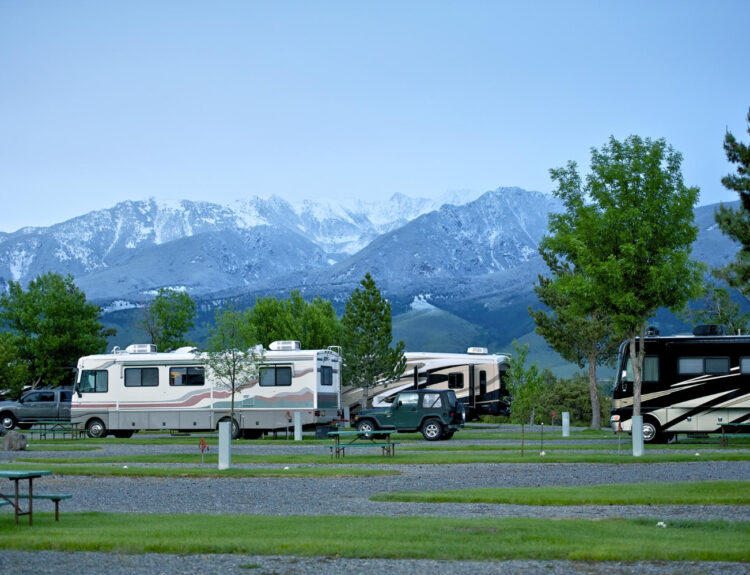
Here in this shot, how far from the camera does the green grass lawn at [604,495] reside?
1534cm

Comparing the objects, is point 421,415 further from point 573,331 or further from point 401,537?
point 401,537

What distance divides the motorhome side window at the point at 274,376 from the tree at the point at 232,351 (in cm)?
130

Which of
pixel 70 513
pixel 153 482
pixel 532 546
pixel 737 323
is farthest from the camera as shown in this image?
pixel 737 323

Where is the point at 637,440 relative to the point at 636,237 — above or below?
below

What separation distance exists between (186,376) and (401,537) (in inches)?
1026

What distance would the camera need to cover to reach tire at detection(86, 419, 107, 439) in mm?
37719

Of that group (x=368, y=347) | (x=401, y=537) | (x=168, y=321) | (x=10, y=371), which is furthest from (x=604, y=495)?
(x=168, y=321)

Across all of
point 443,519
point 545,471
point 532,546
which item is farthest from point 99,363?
point 532,546

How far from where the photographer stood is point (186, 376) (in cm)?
3656

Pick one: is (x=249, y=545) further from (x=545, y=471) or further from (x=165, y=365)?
(x=165, y=365)

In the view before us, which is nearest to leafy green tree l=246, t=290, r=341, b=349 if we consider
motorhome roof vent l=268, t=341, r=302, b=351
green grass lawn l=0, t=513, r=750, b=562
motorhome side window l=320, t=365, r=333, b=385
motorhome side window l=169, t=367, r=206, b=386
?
motorhome side window l=320, t=365, r=333, b=385

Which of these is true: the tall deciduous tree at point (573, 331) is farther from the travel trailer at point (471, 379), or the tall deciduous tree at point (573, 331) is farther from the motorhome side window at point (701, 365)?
the motorhome side window at point (701, 365)

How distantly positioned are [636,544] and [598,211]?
20.2 metres

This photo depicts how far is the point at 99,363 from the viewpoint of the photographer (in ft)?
123
